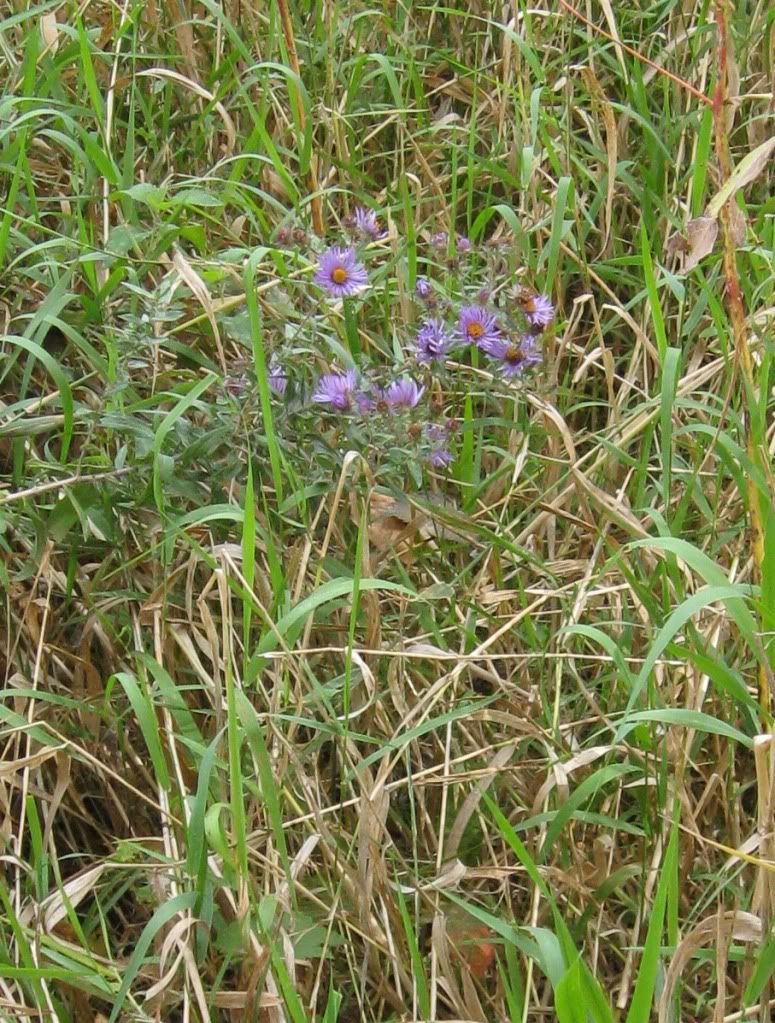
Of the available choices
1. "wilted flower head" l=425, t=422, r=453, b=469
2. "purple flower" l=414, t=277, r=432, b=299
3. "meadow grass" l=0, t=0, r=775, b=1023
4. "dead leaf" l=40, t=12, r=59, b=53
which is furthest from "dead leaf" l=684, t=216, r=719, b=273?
"dead leaf" l=40, t=12, r=59, b=53

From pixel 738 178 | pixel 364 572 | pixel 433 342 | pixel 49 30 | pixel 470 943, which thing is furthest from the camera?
pixel 49 30

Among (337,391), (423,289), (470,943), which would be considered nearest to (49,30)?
(423,289)

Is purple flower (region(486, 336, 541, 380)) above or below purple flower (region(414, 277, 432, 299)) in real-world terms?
below

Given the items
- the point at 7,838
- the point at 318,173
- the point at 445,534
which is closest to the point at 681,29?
the point at 318,173

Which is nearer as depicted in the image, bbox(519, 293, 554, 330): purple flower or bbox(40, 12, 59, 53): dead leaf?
bbox(519, 293, 554, 330): purple flower

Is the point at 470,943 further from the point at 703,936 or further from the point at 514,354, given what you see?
the point at 514,354

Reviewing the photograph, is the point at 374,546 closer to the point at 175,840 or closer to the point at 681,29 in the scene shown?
the point at 175,840

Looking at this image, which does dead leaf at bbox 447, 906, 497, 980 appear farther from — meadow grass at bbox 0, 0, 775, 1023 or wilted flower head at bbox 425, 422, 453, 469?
wilted flower head at bbox 425, 422, 453, 469
